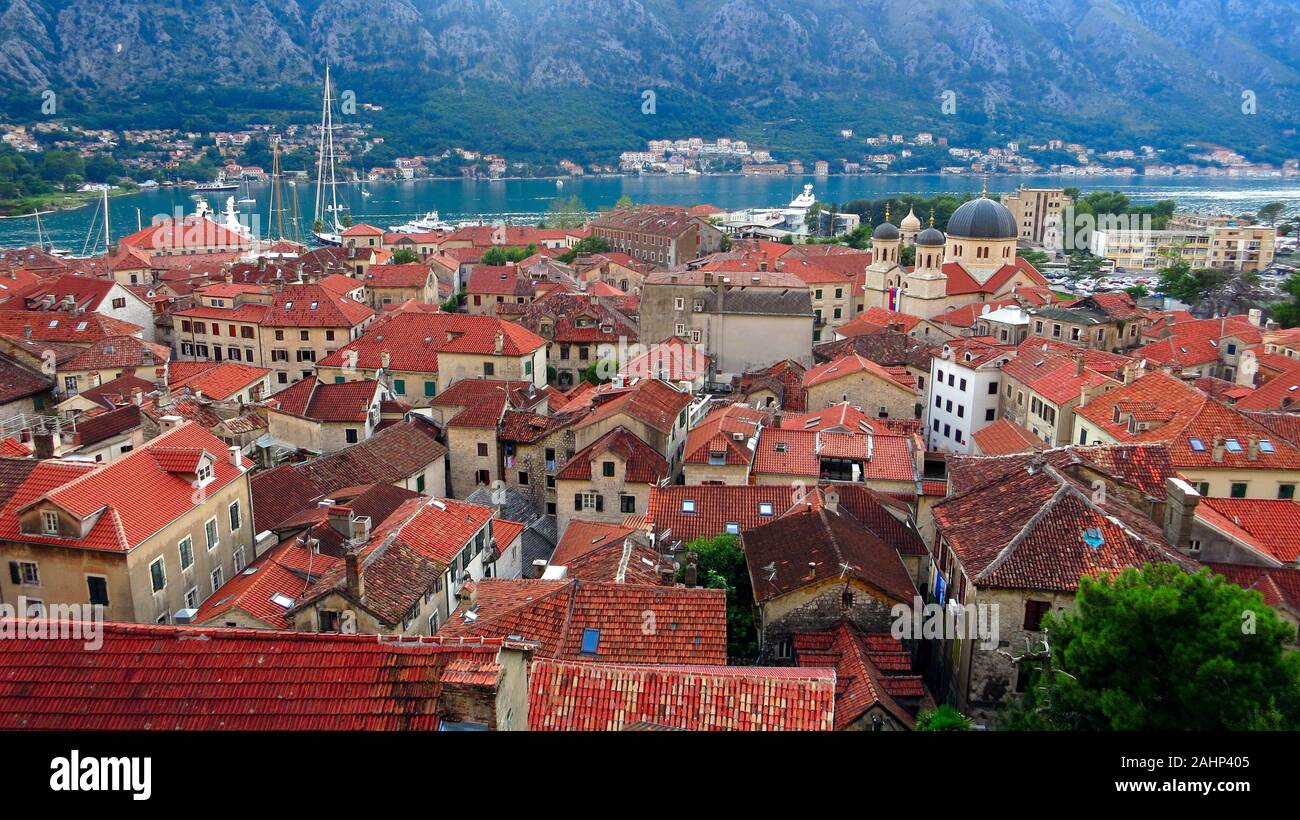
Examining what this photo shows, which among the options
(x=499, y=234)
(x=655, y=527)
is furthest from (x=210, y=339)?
(x=499, y=234)

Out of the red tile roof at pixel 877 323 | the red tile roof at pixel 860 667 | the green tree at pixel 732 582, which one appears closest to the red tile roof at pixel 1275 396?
the red tile roof at pixel 877 323

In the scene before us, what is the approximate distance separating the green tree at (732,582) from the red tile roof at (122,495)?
40.4 ft

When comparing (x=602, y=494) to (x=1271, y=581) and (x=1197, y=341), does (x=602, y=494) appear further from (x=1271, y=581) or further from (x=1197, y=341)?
(x=1197, y=341)

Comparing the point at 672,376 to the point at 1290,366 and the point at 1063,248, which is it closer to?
the point at 1290,366

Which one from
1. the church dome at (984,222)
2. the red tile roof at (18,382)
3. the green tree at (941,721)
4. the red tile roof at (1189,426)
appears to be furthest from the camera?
the church dome at (984,222)

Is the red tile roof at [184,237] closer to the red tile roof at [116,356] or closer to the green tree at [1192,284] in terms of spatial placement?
the red tile roof at [116,356]

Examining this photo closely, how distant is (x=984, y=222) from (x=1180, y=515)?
5084 centimetres

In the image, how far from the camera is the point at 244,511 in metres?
26.4

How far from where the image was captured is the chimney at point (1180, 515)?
74.3 ft

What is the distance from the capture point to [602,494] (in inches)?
1268

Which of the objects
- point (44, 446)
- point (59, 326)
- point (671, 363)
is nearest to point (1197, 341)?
point (671, 363)

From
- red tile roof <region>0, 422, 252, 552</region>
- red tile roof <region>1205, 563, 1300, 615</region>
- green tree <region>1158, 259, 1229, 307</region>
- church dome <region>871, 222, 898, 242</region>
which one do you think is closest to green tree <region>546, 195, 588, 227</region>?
church dome <region>871, 222, 898, 242</region>

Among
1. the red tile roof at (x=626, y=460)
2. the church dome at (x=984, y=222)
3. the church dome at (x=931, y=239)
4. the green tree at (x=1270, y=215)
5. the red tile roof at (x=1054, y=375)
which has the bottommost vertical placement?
the red tile roof at (x=626, y=460)
